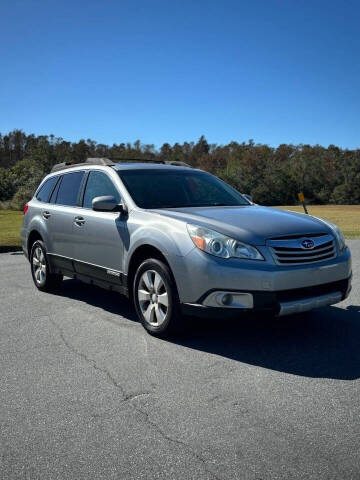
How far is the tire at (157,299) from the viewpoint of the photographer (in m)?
4.83

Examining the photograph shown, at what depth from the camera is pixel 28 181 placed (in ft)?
153

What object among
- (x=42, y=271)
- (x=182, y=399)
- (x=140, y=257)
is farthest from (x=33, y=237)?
(x=182, y=399)

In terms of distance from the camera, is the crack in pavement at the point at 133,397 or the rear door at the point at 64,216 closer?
the crack in pavement at the point at 133,397

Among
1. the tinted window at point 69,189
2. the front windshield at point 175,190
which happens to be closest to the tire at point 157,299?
the front windshield at point 175,190

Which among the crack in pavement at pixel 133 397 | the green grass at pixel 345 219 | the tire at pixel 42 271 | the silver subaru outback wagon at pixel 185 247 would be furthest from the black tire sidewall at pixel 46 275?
the green grass at pixel 345 219

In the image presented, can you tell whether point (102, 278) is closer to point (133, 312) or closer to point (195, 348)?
point (133, 312)

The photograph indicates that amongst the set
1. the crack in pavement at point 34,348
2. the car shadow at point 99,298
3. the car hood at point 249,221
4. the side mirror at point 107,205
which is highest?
the side mirror at point 107,205

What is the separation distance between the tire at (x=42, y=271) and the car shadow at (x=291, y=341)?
4.59 ft

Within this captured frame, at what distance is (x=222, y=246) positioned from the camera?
4562mm

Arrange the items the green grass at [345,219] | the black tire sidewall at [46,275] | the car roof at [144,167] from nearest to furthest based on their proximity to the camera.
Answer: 1. the car roof at [144,167]
2. the black tire sidewall at [46,275]
3. the green grass at [345,219]

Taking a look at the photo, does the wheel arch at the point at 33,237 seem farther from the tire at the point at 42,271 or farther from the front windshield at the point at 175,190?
the front windshield at the point at 175,190

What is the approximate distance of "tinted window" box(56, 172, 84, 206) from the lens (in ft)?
22.0

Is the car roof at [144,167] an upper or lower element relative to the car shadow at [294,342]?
upper

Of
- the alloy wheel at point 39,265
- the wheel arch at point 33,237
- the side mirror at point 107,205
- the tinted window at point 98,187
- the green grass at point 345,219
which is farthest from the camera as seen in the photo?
the green grass at point 345,219
